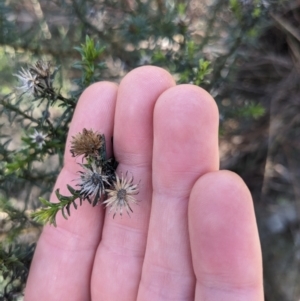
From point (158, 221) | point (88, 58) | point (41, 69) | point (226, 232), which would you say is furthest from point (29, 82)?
point (226, 232)

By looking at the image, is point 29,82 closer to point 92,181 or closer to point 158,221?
point 92,181

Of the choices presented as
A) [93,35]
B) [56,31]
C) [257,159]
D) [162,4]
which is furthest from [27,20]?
[257,159]

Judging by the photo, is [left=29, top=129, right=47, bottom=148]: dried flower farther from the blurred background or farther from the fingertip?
the fingertip

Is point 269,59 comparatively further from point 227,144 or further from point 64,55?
point 64,55

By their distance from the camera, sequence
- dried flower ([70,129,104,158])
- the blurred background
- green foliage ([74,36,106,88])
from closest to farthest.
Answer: dried flower ([70,129,104,158]), green foliage ([74,36,106,88]), the blurred background

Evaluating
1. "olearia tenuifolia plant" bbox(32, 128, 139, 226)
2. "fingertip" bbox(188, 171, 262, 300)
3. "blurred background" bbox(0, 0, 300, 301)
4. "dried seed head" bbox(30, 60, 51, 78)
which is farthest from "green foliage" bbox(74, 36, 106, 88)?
"fingertip" bbox(188, 171, 262, 300)
